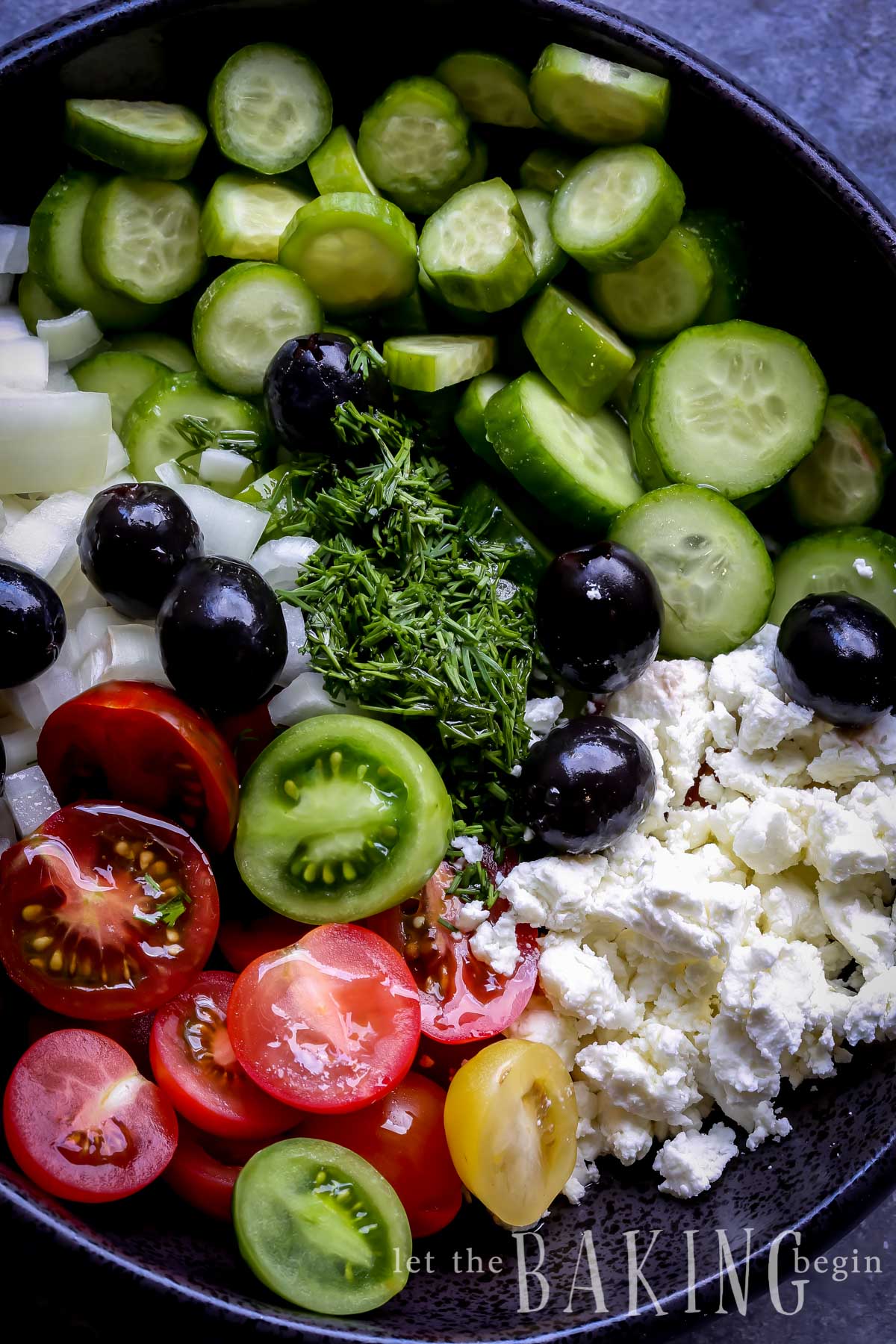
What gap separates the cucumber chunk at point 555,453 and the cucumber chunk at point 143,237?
561mm

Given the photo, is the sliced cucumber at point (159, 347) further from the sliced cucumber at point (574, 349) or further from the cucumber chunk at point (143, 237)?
the sliced cucumber at point (574, 349)

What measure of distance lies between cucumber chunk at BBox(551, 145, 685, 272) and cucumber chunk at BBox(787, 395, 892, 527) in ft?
1.33

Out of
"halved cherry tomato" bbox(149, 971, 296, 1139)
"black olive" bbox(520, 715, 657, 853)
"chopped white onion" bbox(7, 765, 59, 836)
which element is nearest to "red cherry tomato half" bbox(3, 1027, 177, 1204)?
"halved cherry tomato" bbox(149, 971, 296, 1139)

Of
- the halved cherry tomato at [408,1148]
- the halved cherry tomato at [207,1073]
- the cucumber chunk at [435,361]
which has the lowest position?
the halved cherry tomato at [408,1148]

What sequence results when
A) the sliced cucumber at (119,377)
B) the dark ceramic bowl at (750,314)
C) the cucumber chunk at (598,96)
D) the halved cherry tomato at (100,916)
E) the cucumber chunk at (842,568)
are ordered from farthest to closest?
the sliced cucumber at (119,377), the cucumber chunk at (842,568), the cucumber chunk at (598,96), the halved cherry tomato at (100,916), the dark ceramic bowl at (750,314)

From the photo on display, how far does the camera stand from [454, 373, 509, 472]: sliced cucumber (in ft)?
5.71

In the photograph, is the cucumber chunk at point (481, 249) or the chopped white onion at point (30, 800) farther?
the cucumber chunk at point (481, 249)

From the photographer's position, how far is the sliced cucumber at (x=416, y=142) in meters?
1.73

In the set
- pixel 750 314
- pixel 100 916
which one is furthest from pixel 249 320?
pixel 100 916

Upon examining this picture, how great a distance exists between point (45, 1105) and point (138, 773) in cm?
43

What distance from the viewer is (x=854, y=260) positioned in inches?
65.7

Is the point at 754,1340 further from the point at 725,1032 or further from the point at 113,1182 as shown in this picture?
the point at 113,1182

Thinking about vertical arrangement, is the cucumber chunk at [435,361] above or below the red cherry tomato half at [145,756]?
above

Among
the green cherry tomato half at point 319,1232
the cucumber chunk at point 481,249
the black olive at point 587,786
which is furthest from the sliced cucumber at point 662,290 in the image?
the green cherry tomato half at point 319,1232
